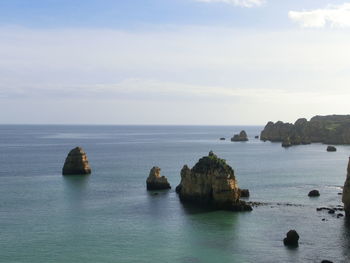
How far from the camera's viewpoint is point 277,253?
64062mm

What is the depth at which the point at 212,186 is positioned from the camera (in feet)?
310

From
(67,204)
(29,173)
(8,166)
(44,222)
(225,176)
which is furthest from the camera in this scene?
(8,166)

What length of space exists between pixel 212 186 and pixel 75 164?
62.1 m

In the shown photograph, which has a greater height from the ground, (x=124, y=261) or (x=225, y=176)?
(x=225, y=176)

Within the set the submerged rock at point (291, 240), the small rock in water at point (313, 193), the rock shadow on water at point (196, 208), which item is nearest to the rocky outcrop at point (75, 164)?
the rock shadow on water at point (196, 208)

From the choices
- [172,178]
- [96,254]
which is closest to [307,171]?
[172,178]

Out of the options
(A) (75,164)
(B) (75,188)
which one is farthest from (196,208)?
(A) (75,164)

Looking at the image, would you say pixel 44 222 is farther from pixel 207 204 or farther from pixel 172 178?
pixel 172 178

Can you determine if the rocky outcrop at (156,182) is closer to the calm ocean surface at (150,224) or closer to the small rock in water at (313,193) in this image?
the calm ocean surface at (150,224)

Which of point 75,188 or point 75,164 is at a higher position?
point 75,164

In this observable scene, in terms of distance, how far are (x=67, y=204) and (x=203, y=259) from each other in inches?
1775

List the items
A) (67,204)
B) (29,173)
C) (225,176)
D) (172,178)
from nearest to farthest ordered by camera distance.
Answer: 1. (225,176)
2. (67,204)
3. (172,178)
4. (29,173)

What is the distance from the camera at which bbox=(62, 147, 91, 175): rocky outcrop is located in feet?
471

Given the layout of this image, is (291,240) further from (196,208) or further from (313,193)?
(313,193)
